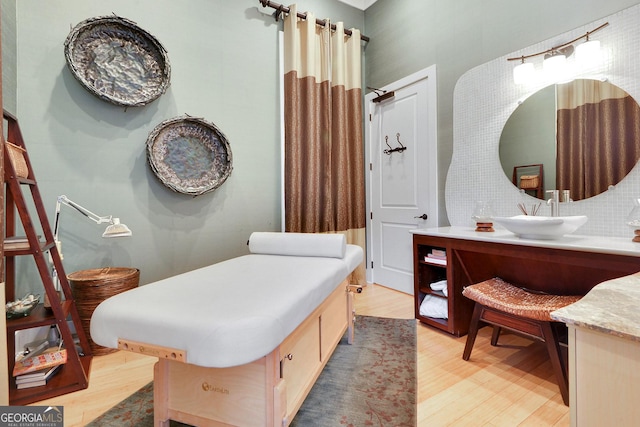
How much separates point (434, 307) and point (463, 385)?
0.69 meters

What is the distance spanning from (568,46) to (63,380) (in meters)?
3.47

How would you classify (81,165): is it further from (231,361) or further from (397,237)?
(397,237)

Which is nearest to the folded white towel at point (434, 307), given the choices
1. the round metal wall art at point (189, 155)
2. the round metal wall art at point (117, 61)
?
the round metal wall art at point (189, 155)

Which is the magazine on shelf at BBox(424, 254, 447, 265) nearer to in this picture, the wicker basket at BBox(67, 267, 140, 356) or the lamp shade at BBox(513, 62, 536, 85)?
the lamp shade at BBox(513, 62, 536, 85)

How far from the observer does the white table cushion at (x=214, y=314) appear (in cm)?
77

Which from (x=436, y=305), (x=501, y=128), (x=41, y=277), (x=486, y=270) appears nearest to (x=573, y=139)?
(x=501, y=128)

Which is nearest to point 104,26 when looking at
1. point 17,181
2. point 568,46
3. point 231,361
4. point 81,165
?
point 81,165

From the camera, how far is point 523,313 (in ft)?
4.64

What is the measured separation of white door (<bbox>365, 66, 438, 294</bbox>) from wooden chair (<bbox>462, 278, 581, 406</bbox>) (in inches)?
41.0

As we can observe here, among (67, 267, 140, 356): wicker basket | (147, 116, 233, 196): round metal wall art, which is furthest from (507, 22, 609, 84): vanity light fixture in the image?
(67, 267, 140, 356): wicker basket

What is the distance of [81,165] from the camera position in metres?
1.97

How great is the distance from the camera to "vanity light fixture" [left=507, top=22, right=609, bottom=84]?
1.67m

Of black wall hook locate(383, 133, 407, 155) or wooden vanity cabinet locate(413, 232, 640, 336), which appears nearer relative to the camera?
wooden vanity cabinet locate(413, 232, 640, 336)

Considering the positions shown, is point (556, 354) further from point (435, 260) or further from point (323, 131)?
point (323, 131)
